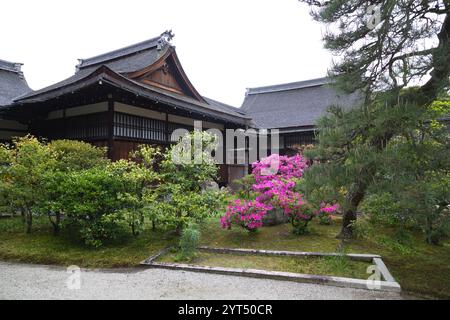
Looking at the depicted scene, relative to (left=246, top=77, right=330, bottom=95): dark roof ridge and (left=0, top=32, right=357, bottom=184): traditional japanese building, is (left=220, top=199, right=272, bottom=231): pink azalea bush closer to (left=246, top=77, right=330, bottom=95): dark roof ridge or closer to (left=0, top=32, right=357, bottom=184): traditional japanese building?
(left=0, top=32, right=357, bottom=184): traditional japanese building

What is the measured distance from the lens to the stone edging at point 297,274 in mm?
5086

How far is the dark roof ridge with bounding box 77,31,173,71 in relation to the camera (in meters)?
15.7

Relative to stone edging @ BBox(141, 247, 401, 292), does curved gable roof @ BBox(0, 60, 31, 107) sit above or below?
above

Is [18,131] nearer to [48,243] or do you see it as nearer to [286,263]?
[48,243]

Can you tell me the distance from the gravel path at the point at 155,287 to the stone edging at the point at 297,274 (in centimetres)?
11

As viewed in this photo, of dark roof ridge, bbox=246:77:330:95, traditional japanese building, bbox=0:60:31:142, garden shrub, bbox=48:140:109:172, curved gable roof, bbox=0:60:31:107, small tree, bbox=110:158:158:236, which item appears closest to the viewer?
small tree, bbox=110:158:158:236

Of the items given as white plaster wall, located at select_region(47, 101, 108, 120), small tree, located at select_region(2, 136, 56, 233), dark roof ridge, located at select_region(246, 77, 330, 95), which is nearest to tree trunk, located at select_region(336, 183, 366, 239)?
small tree, located at select_region(2, 136, 56, 233)

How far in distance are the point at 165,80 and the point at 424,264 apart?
13029 millimetres

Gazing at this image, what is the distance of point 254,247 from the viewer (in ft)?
24.5

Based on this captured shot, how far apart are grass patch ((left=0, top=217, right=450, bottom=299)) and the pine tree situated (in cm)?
171

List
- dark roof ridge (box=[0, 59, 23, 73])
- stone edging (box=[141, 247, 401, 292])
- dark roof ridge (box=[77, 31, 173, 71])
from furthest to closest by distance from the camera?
1. dark roof ridge (box=[0, 59, 23, 73])
2. dark roof ridge (box=[77, 31, 173, 71])
3. stone edging (box=[141, 247, 401, 292])

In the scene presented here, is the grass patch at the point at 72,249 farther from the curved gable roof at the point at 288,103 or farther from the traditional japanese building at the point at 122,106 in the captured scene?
the curved gable roof at the point at 288,103

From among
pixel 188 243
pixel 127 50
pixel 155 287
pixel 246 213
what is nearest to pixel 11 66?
pixel 127 50

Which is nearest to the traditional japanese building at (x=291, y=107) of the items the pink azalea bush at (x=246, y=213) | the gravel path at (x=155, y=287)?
the pink azalea bush at (x=246, y=213)
